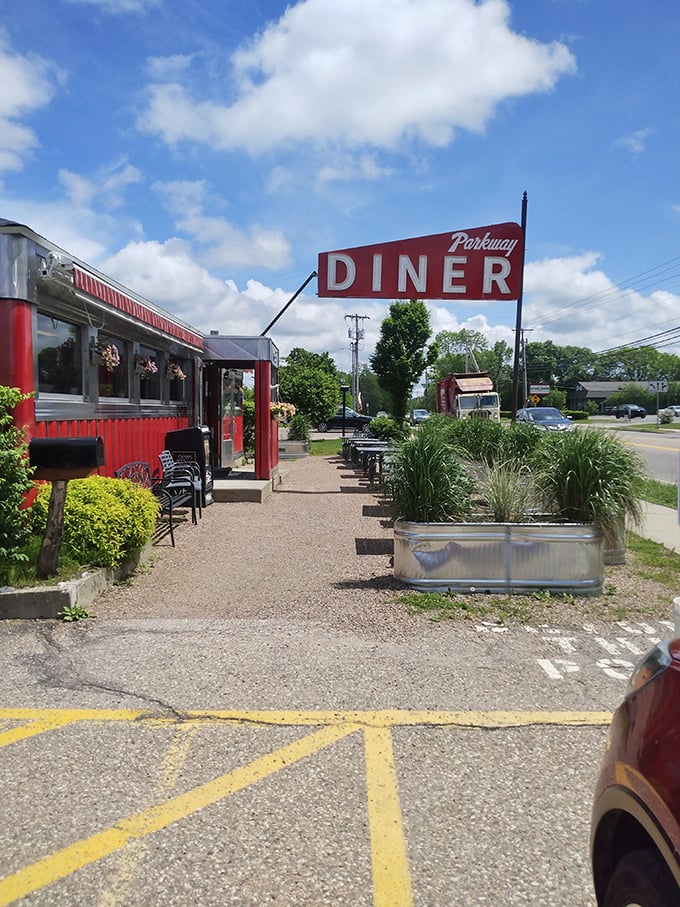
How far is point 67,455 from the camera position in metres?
5.29

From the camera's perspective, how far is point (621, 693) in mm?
4113

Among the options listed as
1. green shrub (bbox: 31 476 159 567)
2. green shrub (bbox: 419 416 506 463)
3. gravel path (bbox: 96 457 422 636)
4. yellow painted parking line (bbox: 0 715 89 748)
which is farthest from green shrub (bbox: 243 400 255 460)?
yellow painted parking line (bbox: 0 715 89 748)

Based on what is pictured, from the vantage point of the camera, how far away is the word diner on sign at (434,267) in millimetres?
12312

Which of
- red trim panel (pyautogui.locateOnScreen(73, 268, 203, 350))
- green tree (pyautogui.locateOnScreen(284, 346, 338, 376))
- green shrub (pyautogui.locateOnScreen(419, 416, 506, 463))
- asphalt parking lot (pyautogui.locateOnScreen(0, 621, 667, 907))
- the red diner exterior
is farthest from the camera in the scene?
green tree (pyautogui.locateOnScreen(284, 346, 338, 376))

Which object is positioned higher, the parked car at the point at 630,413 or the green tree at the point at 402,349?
the green tree at the point at 402,349

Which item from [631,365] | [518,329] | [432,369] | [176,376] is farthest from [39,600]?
[631,365]

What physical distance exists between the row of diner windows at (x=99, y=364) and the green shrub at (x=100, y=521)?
121 centimetres

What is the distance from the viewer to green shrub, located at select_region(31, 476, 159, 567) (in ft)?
19.6

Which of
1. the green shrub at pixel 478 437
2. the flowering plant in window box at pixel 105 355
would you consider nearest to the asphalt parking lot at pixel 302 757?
the flowering plant in window box at pixel 105 355

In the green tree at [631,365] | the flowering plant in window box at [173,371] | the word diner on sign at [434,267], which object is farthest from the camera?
the green tree at [631,365]

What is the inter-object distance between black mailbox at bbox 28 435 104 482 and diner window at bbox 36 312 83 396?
172 centimetres

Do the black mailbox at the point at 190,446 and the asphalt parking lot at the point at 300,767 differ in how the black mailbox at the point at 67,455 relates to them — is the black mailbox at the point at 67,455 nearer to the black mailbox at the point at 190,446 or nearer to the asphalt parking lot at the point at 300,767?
the asphalt parking lot at the point at 300,767

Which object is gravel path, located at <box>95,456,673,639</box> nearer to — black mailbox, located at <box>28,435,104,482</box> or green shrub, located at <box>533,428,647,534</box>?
green shrub, located at <box>533,428,647,534</box>

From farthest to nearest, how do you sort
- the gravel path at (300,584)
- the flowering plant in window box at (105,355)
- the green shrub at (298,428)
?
1. the green shrub at (298,428)
2. the flowering plant in window box at (105,355)
3. the gravel path at (300,584)
